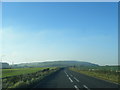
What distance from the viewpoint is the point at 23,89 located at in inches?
685

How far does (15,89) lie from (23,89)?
723 millimetres

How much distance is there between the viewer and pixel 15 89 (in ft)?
55.8
